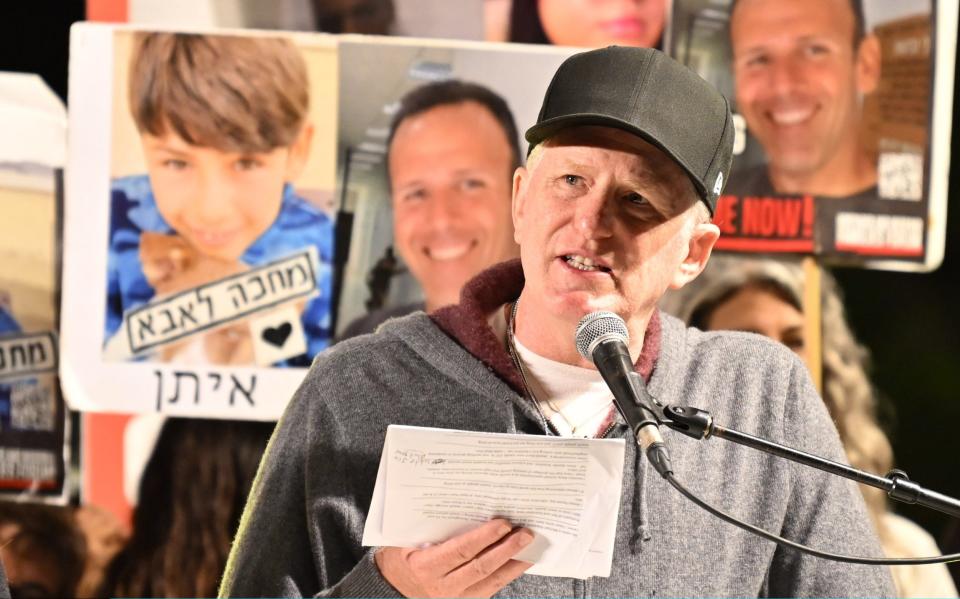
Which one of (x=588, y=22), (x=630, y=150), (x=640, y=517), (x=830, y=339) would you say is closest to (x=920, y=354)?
(x=830, y=339)

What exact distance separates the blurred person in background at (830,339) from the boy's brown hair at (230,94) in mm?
1016

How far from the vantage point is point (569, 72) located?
1591 mm

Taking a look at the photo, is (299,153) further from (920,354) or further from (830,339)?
(920,354)

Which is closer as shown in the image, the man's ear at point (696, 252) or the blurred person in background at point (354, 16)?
the man's ear at point (696, 252)

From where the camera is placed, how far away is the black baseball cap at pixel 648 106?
152cm

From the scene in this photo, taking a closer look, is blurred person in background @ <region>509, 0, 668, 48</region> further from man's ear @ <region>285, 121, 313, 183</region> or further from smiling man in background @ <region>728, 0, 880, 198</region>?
man's ear @ <region>285, 121, 313, 183</region>

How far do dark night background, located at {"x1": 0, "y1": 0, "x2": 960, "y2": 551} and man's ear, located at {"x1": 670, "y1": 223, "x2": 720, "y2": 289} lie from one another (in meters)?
1.05

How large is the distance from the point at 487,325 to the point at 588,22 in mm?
1093

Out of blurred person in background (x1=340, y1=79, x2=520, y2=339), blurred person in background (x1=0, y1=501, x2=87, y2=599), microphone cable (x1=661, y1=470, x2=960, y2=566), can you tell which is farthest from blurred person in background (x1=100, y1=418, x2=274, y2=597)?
microphone cable (x1=661, y1=470, x2=960, y2=566)

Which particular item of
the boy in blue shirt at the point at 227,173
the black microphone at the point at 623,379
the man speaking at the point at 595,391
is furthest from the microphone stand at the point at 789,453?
the boy in blue shirt at the point at 227,173

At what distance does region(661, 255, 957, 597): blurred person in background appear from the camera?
2.56 m

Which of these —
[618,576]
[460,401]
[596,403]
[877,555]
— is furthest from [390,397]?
[877,555]

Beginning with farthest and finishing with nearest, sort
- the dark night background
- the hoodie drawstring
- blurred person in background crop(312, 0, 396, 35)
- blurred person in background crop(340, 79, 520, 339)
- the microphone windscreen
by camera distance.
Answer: the dark night background, blurred person in background crop(312, 0, 396, 35), blurred person in background crop(340, 79, 520, 339), the hoodie drawstring, the microphone windscreen

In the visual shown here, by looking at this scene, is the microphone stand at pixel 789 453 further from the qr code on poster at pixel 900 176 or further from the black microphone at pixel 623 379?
the qr code on poster at pixel 900 176
